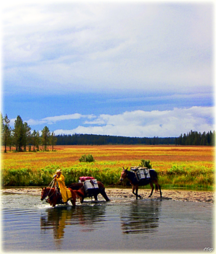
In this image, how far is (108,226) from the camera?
42.5 feet

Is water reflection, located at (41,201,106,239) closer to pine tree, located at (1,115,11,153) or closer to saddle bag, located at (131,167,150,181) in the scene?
saddle bag, located at (131,167,150,181)

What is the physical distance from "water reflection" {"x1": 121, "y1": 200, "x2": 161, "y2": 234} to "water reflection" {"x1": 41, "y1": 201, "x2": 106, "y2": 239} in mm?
1121

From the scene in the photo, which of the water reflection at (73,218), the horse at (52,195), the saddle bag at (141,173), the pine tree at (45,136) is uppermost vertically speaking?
the pine tree at (45,136)

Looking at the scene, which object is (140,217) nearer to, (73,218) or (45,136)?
(73,218)

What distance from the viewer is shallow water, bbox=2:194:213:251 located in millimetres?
10500

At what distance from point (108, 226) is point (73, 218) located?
86.0 inches

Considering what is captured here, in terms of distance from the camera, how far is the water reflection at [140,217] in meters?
12.4

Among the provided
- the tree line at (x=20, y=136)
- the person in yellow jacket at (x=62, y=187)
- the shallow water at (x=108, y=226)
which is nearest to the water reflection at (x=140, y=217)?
the shallow water at (x=108, y=226)

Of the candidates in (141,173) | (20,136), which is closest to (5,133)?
(20,136)

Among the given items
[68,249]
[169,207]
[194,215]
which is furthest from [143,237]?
[169,207]

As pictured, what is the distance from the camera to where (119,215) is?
15.1 metres

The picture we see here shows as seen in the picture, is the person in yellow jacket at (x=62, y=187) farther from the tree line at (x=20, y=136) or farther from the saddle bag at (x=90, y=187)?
the tree line at (x=20, y=136)

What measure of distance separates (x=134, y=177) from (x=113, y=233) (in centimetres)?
875

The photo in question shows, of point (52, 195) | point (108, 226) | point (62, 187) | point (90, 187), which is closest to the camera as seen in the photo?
point (108, 226)
